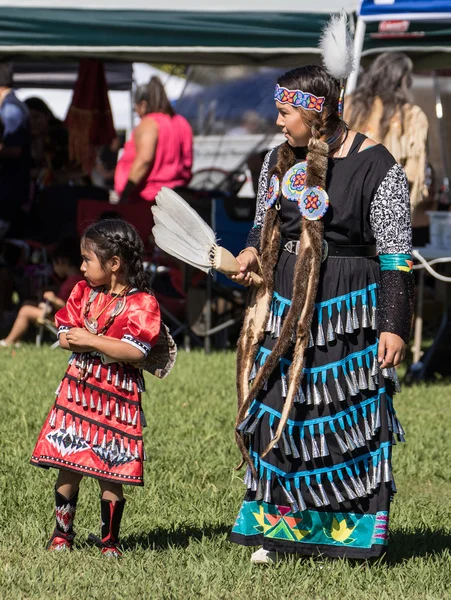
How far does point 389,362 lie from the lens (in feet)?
11.9

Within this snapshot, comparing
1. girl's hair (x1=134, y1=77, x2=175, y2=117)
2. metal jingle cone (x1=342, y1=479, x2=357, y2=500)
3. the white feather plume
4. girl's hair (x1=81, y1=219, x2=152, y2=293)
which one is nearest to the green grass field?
metal jingle cone (x1=342, y1=479, x2=357, y2=500)

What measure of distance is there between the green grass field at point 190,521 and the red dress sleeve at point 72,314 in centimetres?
76

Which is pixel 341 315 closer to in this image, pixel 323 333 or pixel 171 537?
pixel 323 333

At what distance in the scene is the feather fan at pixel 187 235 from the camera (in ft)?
11.4

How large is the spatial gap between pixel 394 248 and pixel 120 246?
89 centimetres

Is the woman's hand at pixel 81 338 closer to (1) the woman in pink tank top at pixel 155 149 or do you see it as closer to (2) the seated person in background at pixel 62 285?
(2) the seated person in background at pixel 62 285

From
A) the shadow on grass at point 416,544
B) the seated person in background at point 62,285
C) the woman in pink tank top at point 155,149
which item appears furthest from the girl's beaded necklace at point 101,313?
the woman in pink tank top at point 155,149

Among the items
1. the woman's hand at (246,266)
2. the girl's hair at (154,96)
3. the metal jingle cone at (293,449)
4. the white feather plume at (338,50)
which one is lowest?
the metal jingle cone at (293,449)

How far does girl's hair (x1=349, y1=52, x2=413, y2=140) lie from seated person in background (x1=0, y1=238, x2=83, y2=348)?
2292mm

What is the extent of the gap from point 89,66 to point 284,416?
312 inches

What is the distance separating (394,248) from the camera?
363 cm

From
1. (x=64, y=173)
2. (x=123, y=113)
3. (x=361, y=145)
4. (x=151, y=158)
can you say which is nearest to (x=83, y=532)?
(x=361, y=145)

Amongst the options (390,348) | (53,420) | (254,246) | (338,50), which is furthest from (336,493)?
(338,50)

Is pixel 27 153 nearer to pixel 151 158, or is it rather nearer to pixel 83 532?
pixel 151 158
